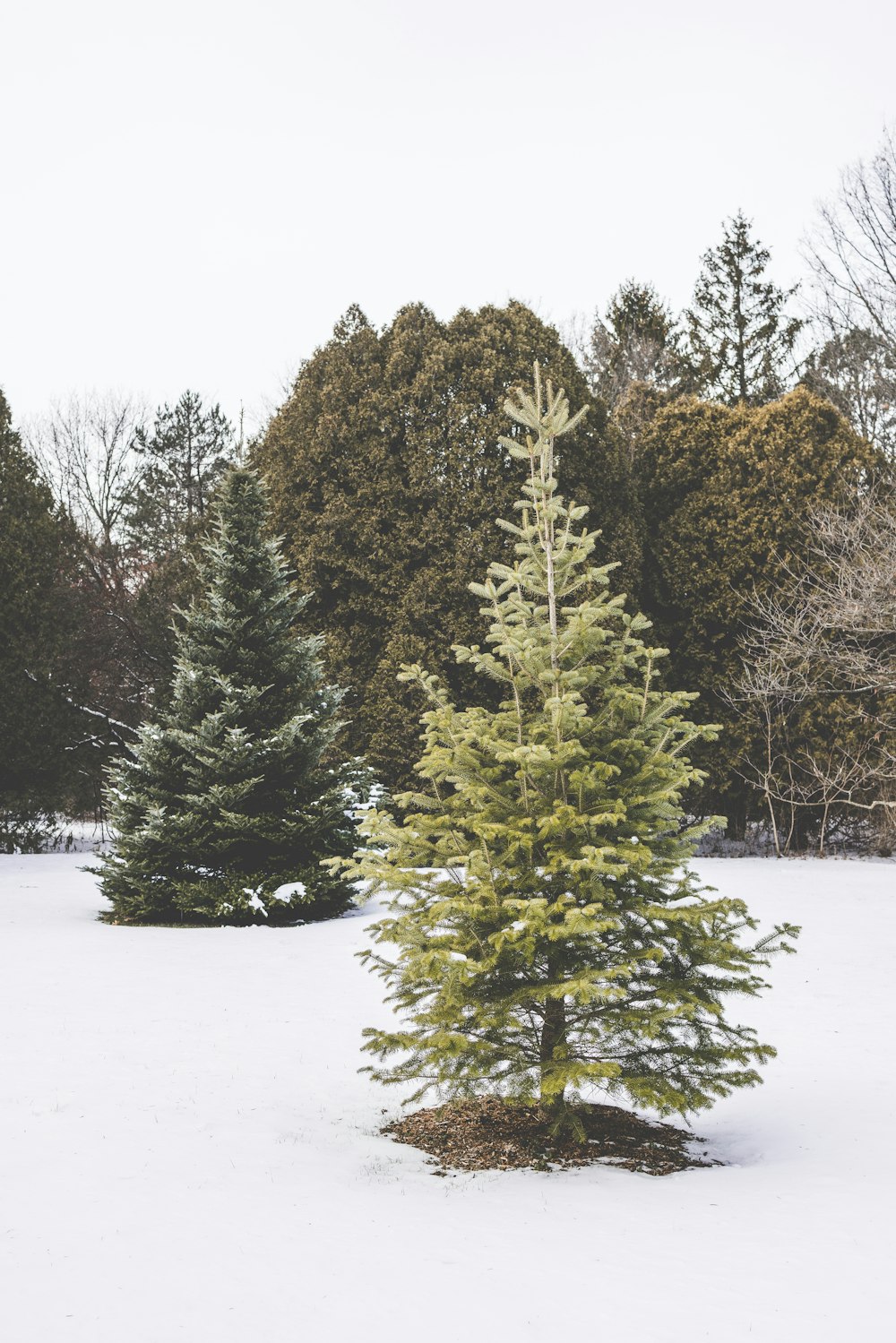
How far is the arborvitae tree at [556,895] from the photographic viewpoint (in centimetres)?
474

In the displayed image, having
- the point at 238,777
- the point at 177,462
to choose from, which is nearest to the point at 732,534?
the point at 238,777

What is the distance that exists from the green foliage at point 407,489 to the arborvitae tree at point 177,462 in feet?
47.2

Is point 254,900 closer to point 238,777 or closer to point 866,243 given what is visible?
point 238,777

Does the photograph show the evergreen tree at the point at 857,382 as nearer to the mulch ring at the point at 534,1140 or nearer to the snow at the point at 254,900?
the snow at the point at 254,900

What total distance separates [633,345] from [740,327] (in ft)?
13.1

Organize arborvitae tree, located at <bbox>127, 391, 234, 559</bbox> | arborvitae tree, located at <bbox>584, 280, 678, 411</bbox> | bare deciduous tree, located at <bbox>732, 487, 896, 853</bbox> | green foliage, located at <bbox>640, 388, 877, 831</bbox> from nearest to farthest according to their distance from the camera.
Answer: bare deciduous tree, located at <bbox>732, 487, 896, 853</bbox>
green foliage, located at <bbox>640, 388, 877, 831</bbox>
arborvitae tree, located at <bbox>584, 280, 678, 411</bbox>
arborvitae tree, located at <bbox>127, 391, 234, 559</bbox>

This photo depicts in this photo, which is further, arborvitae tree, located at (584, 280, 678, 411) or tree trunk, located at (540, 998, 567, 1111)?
arborvitae tree, located at (584, 280, 678, 411)

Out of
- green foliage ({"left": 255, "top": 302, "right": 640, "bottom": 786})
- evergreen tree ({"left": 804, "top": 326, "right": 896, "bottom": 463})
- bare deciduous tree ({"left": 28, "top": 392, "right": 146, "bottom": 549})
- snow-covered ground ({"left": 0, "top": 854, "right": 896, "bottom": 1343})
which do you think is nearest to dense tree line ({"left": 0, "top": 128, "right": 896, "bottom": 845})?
green foliage ({"left": 255, "top": 302, "right": 640, "bottom": 786})

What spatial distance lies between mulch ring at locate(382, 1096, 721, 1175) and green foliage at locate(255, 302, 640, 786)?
7.89 m

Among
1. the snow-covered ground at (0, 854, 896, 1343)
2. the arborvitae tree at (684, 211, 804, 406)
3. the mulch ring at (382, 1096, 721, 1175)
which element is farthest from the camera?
the arborvitae tree at (684, 211, 804, 406)

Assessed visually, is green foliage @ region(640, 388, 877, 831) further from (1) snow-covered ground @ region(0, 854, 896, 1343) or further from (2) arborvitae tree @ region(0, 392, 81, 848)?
(2) arborvitae tree @ region(0, 392, 81, 848)

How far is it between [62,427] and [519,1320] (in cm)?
3125

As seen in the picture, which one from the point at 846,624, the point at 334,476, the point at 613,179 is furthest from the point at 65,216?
the point at 846,624

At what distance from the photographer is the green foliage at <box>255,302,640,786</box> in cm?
1364
